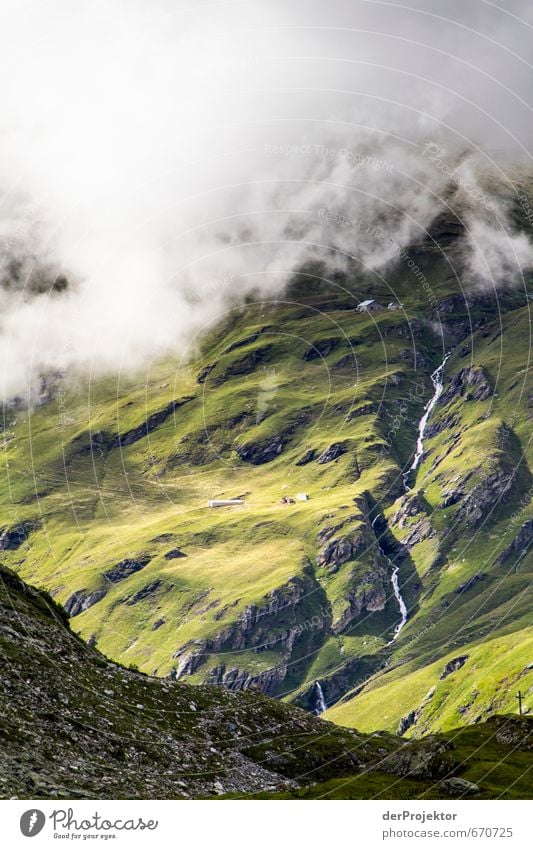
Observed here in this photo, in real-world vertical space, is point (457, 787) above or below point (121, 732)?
below

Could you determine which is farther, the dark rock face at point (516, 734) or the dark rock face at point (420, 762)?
the dark rock face at point (516, 734)

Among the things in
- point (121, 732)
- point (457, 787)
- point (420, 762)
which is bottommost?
point (420, 762)

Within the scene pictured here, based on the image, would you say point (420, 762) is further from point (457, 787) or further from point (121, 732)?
point (121, 732)

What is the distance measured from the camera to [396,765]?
88.8 m
